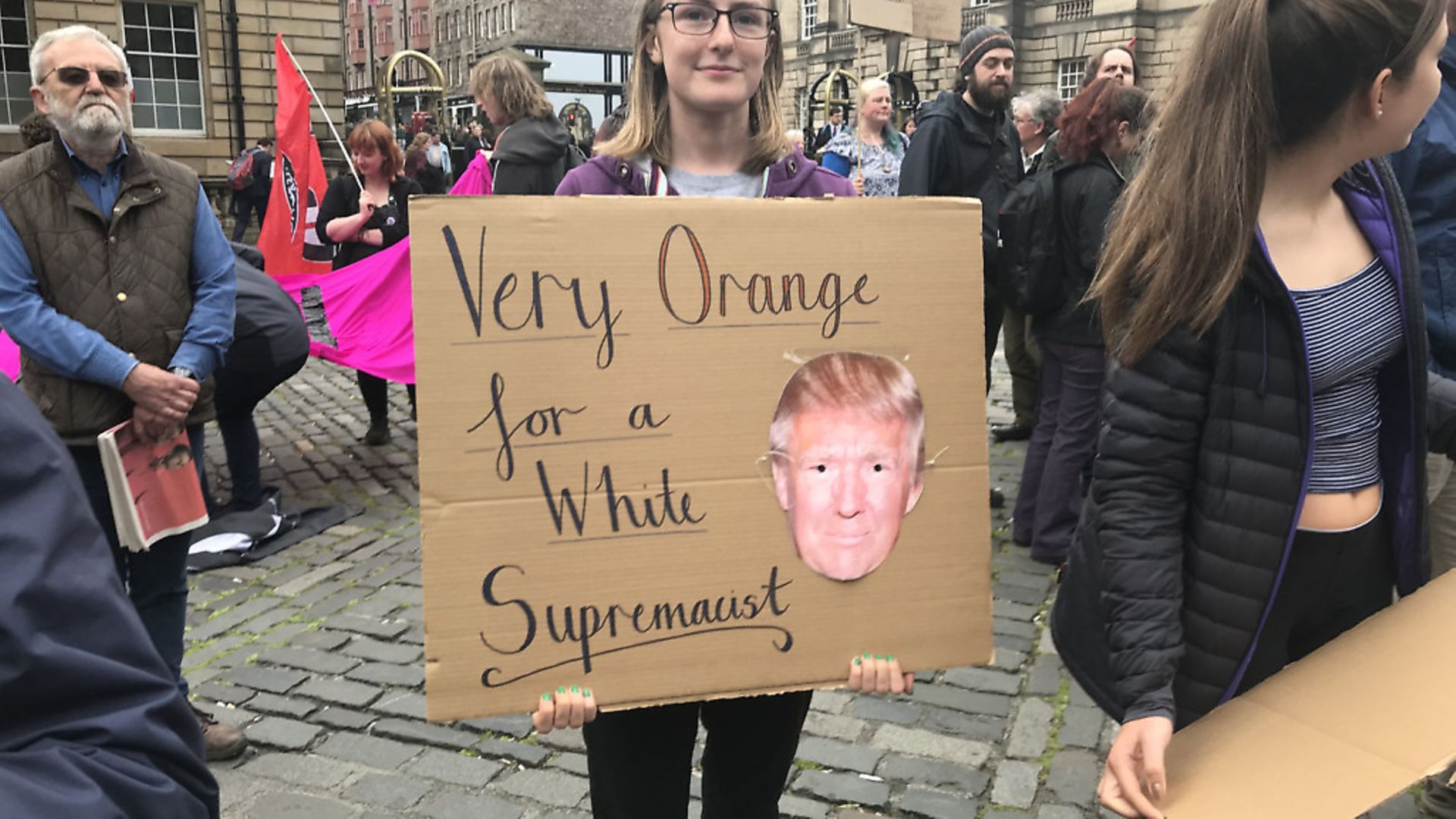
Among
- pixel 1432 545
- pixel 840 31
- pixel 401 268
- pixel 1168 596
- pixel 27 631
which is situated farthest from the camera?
pixel 840 31

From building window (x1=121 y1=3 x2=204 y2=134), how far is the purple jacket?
2105 centimetres

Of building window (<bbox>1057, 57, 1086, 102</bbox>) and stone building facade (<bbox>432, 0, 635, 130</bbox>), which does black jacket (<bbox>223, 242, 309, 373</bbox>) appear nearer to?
building window (<bbox>1057, 57, 1086, 102</bbox>)

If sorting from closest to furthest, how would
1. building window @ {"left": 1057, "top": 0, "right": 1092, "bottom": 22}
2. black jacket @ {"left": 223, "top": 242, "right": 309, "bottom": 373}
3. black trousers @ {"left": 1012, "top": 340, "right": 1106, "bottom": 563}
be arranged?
black trousers @ {"left": 1012, "top": 340, "right": 1106, "bottom": 563} → black jacket @ {"left": 223, "top": 242, "right": 309, "bottom": 373} → building window @ {"left": 1057, "top": 0, "right": 1092, "bottom": 22}

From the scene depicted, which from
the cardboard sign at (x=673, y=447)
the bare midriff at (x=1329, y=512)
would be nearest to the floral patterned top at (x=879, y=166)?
the bare midriff at (x=1329, y=512)

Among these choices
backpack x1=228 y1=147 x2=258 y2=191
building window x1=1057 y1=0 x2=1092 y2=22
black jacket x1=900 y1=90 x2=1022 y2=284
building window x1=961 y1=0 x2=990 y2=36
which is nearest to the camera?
black jacket x1=900 y1=90 x2=1022 y2=284

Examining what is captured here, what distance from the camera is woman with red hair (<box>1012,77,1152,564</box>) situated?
438 centimetres

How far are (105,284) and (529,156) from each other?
124 inches

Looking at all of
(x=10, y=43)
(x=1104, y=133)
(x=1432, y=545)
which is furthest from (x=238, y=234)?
(x=1432, y=545)

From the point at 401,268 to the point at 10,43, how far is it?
17252mm

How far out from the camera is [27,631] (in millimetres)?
956

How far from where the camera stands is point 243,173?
1812cm

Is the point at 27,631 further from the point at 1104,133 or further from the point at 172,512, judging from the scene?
the point at 1104,133

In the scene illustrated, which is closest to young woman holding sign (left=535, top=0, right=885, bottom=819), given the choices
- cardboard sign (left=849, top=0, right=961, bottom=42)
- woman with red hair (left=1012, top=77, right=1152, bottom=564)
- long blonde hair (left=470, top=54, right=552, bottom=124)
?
woman with red hair (left=1012, top=77, right=1152, bottom=564)

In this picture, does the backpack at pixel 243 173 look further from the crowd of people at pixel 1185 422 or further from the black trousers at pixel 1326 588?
the black trousers at pixel 1326 588
